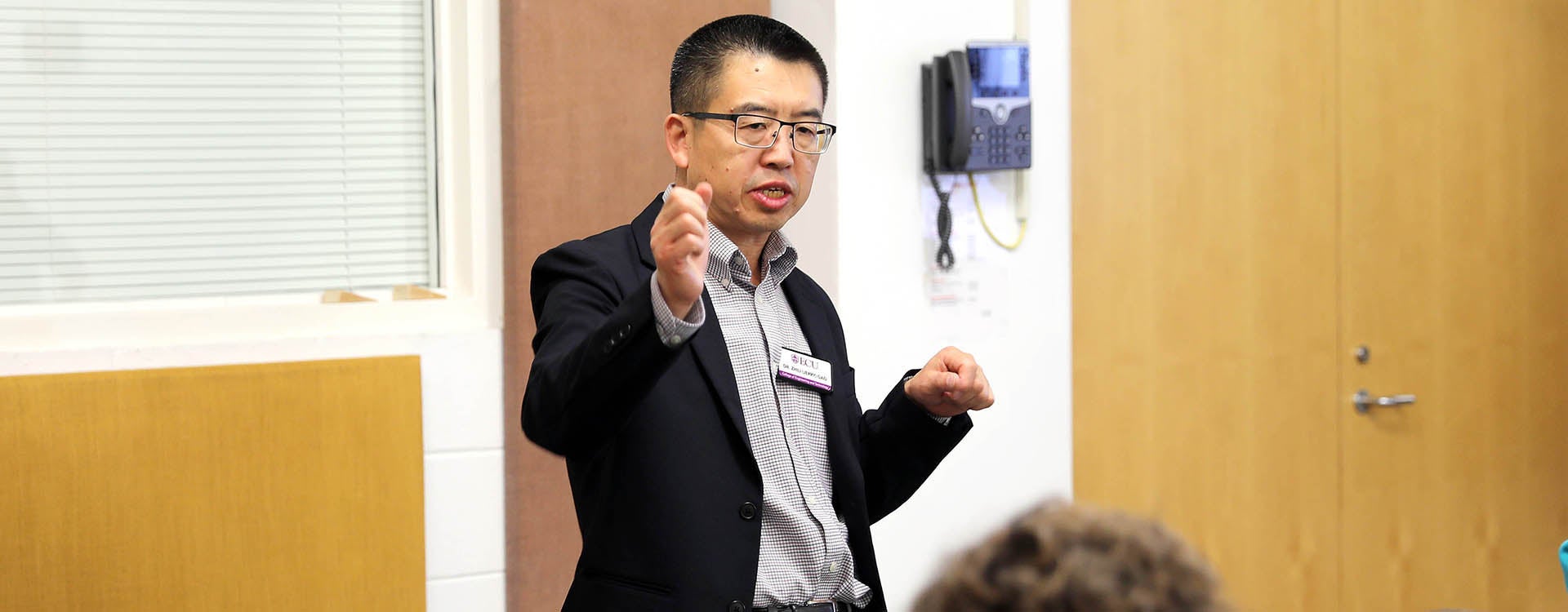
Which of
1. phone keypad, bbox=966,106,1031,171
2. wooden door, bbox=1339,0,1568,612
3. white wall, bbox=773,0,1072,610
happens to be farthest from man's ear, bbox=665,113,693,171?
wooden door, bbox=1339,0,1568,612

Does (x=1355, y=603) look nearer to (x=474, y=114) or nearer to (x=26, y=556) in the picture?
(x=474, y=114)

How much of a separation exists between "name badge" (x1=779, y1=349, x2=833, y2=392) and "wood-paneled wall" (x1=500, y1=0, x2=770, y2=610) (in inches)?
39.2

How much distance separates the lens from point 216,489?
246 cm

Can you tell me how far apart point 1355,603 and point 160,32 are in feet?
10.5

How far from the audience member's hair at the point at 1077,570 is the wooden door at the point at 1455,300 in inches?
123

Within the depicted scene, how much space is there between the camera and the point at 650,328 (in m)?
1.46

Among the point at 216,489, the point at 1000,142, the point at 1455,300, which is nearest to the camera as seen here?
the point at 216,489

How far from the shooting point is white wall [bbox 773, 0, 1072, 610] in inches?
112

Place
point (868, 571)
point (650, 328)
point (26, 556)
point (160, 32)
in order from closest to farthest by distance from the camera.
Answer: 1. point (650, 328)
2. point (868, 571)
3. point (26, 556)
4. point (160, 32)

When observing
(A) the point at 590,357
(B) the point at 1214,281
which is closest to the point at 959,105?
(B) the point at 1214,281

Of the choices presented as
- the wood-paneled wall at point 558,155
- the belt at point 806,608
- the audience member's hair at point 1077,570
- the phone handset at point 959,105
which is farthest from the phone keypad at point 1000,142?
the audience member's hair at point 1077,570

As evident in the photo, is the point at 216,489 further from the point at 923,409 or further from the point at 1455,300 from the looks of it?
the point at 1455,300

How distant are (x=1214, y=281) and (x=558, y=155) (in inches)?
66.1

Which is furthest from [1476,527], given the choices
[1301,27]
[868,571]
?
[868,571]
